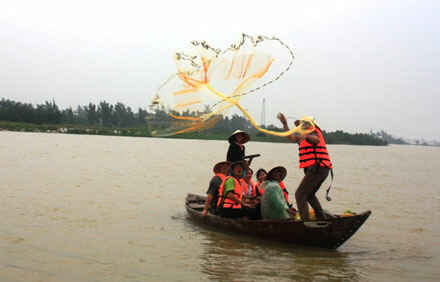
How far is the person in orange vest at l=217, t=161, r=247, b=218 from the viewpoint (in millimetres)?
8016

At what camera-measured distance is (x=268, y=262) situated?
6.82 meters

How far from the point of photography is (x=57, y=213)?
10.1 m

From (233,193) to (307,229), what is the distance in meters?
1.59

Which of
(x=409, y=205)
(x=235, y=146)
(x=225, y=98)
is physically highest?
(x=225, y=98)

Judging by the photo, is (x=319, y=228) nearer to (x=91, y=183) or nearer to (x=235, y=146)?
(x=235, y=146)

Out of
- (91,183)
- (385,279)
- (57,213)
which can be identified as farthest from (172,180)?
(385,279)

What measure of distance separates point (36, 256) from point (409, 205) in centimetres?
1210

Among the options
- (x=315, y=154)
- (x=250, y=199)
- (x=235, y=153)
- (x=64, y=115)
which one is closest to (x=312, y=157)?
(x=315, y=154)

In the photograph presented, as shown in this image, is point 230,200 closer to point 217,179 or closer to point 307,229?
point 217,179

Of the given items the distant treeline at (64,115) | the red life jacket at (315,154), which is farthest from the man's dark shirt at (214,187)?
the distant treeline at (64,115)

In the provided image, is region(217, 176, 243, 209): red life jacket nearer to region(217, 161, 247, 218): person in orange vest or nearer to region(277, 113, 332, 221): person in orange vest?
region(217, 161, 247, 218): person in orange vest

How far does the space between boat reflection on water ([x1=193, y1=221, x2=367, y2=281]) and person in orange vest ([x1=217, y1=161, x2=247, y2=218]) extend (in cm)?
48

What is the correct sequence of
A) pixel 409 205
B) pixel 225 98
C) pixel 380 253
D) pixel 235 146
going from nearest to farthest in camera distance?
pixel 225 98 < pixel 380 253 < pixel 235 146 < pixel 409 205

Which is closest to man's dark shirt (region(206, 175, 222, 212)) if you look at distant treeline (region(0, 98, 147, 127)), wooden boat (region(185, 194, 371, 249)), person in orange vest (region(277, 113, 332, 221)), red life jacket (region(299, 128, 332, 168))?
wooden boat (region(185, 194, 371, 249))
